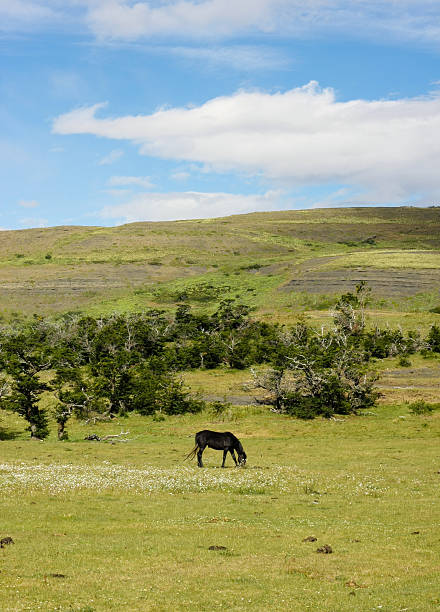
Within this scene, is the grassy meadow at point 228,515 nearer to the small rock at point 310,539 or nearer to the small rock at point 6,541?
the small rock at point 310,539

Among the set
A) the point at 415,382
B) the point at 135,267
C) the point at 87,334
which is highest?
the point at 135,267

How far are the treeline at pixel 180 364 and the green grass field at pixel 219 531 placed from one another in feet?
51.9

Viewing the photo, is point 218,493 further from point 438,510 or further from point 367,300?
point 367,300

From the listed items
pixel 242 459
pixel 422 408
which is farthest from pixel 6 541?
pixel 422 408

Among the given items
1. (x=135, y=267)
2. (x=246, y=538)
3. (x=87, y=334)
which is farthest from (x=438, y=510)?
(x=135, y=267)

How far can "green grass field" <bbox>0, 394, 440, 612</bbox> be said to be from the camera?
A: 503 inches

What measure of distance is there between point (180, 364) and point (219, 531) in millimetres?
55547

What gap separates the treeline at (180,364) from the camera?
52.6 m

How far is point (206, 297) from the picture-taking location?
470ft

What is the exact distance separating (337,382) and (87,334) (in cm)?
4512

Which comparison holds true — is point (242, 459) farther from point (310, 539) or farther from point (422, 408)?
point (422, 408)

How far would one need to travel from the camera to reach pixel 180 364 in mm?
73688

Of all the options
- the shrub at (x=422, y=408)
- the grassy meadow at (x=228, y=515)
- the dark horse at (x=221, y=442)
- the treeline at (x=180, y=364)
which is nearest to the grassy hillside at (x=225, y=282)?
the treeline at (x=180, y=364)

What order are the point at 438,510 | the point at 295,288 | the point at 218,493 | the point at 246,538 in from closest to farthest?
the point at 246,538
the point at 438,510
the point at 218,493
the point at 295,288
